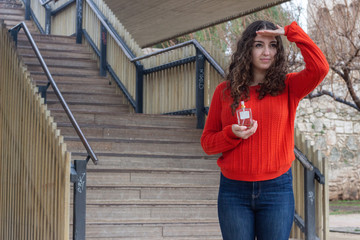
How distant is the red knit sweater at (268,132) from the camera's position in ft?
8.59

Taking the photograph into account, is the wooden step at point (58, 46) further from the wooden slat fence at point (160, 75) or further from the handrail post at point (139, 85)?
the handrail post at point (139, 85)

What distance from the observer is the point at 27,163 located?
623cm

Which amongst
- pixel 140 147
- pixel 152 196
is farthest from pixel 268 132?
pixel 140 147

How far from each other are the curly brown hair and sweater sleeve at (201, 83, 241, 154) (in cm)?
9

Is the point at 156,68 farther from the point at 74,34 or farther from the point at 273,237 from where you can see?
the point at 273,237

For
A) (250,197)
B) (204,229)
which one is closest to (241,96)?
(250,197)

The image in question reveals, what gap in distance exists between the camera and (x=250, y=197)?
256cm

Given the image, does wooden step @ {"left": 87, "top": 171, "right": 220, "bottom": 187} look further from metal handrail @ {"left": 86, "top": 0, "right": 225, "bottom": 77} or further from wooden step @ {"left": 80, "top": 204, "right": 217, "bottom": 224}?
metal handrail @ {"left": 86, "top": 0, "right": 225, "bottom": 77}

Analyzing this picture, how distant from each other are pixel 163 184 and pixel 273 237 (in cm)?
449

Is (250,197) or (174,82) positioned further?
(174,82)

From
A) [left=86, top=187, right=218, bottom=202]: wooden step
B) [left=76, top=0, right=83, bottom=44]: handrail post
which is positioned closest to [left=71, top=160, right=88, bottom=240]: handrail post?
[left=86, top=187, right=218, bottom=202]: wooden step

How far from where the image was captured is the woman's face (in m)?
2.75

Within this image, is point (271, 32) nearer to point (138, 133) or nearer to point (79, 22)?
point (138, 133)

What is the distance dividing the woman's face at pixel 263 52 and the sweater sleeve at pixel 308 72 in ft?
0.35
